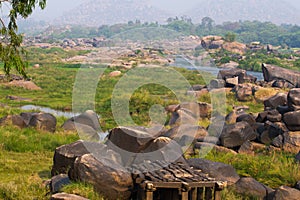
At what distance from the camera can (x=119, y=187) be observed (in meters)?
13.4

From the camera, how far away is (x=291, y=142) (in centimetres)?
2230

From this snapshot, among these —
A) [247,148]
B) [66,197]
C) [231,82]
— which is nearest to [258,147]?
[247,148]

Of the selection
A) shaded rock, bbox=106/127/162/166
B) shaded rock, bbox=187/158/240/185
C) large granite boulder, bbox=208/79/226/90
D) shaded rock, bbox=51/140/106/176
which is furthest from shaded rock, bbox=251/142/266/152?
large granite boulder, bbox=208/79/226/90

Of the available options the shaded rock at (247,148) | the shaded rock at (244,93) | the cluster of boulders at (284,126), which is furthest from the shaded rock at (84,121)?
the shaded rock at (244,93)

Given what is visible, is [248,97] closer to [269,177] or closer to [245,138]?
[245,138]

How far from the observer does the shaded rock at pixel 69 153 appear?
50.9 feet

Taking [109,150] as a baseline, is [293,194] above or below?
below

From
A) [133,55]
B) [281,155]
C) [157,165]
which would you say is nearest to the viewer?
[157,165]

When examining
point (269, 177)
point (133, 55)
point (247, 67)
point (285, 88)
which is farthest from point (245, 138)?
point (133, 55)

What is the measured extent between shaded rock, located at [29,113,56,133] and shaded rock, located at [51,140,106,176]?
11.4 metres

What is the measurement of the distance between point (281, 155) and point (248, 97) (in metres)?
28.0

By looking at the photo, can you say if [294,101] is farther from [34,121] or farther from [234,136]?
[34,121]

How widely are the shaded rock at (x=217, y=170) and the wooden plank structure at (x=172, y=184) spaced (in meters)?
1.63

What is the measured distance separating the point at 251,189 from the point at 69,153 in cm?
597
